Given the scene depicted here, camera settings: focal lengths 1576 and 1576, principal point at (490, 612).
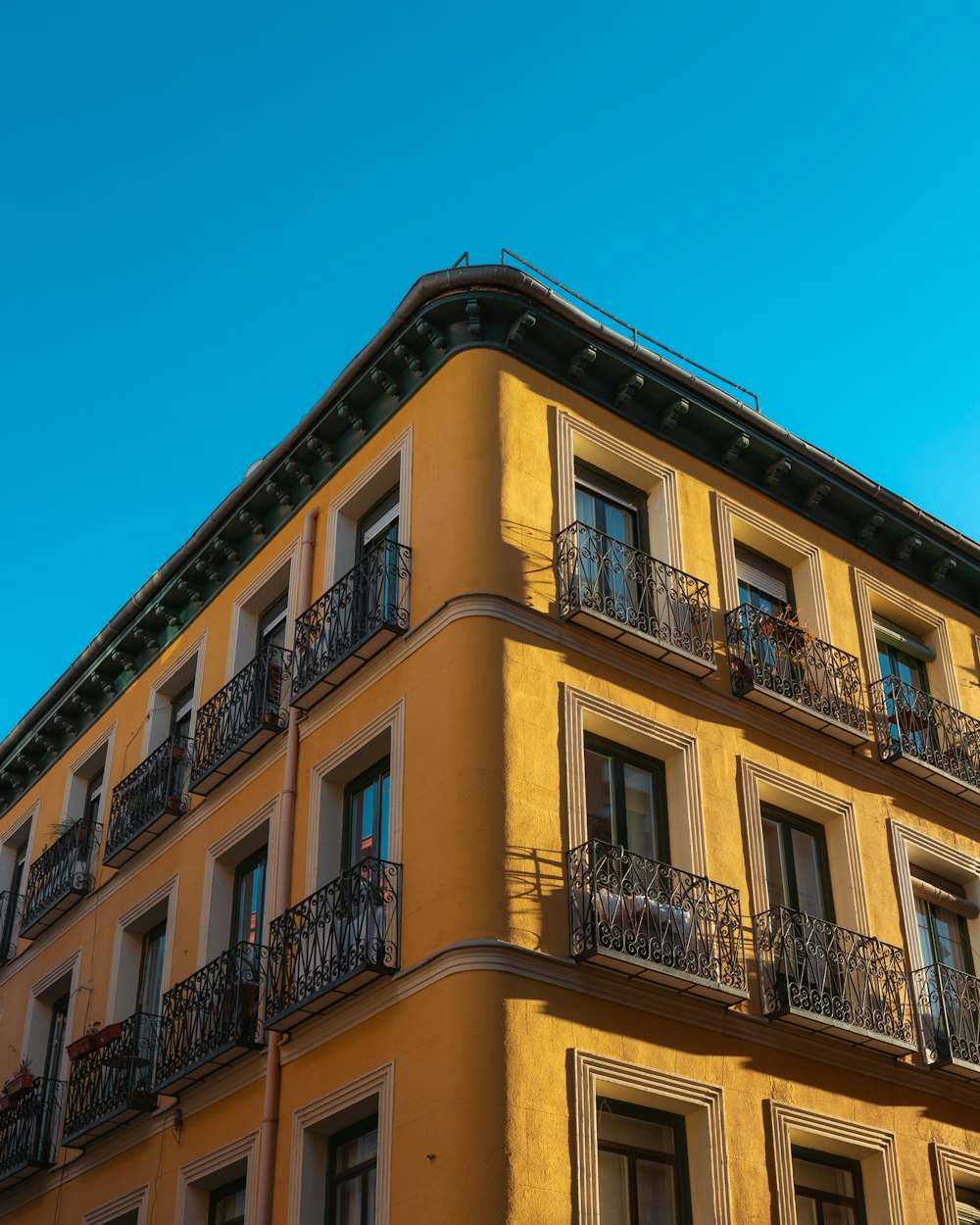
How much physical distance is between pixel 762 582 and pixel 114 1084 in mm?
10646

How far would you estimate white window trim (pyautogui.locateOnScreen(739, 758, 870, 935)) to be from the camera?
18.0 m

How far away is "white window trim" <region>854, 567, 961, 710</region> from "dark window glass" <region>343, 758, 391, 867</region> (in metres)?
7.37

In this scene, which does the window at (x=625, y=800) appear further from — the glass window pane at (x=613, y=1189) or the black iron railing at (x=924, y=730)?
the black iron railing at (x=924, y=730)

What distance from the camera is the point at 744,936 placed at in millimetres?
17016

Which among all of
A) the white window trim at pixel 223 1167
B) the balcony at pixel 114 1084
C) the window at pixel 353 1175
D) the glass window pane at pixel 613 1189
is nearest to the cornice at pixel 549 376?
the balcony at pixel 114 1084

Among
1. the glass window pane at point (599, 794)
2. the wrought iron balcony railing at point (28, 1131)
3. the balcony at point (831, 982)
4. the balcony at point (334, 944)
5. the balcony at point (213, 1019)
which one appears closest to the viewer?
the balcony at point (334, 944)

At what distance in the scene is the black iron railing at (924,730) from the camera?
806 inches

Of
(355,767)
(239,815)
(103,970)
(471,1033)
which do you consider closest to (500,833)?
(471,1033)

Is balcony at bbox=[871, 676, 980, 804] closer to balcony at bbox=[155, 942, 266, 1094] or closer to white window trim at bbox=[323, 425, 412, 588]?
white window trim at bbox=[323, 425, 412, 588]

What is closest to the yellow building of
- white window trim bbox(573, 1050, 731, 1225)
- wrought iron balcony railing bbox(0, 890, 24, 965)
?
white window trim bbox(573, 1050, 731, 1225)

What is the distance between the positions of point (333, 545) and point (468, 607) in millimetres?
4119

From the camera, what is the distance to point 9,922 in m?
26.7

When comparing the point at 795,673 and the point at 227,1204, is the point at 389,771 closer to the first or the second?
the point at 227,1204

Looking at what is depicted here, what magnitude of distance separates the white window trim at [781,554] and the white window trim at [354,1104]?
309 inches
